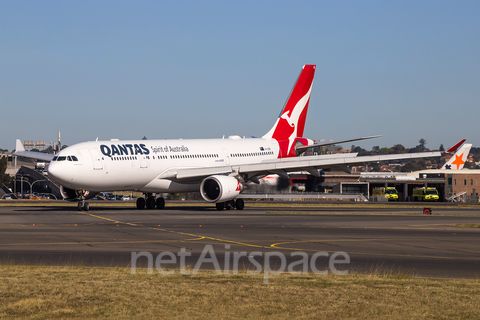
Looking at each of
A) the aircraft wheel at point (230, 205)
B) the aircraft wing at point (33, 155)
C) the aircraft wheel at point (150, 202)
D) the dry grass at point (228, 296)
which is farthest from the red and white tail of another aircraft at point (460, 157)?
the dry grass at point (228, 296)

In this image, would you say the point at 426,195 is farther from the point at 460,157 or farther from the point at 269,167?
the point at 269,167

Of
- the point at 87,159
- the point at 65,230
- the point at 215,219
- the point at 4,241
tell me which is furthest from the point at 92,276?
the point at 87,159

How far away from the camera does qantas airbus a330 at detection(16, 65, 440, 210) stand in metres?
41.3

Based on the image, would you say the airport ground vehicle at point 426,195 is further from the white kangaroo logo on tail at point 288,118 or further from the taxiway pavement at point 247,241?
the taxiway pavement at point 247,241

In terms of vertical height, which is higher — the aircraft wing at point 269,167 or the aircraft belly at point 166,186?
the aircraft wing at point 269,167

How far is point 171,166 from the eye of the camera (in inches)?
1829

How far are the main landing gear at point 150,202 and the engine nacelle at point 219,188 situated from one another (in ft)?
19.6

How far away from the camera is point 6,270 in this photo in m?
15.5

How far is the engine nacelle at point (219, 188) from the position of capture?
43.8m

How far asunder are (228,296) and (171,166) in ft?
114

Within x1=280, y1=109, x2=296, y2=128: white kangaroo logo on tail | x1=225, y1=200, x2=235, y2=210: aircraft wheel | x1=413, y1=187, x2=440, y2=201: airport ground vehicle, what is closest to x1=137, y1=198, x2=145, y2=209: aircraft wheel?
x1=225, y1=200, x2=235, y2=210: aircraft wheel

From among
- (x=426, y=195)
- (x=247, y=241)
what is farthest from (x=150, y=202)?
(x=426, y=195)

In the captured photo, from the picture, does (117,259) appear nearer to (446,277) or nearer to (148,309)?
(148,309)

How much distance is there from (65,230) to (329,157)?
2669 cm
